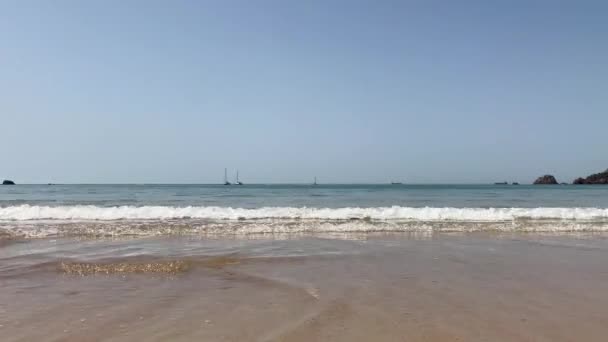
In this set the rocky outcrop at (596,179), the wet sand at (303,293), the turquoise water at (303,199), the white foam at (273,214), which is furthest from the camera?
the rocky outcrop at (596,179)

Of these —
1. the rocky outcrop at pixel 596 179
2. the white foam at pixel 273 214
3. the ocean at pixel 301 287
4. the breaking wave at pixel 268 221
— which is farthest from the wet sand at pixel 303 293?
the rocky outcrop at pixel 596 179

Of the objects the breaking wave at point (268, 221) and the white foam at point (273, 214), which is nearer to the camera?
the breaking wave at point (268, 221)

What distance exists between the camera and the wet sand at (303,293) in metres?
3.86

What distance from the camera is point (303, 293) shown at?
5223mm

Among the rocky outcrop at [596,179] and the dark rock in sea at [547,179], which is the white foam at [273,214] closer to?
the rocky outcrop at [596,179]

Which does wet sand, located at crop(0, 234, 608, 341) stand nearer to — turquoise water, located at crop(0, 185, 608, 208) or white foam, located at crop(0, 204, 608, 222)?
white foam, located at crop(0, 204, 608, 222)

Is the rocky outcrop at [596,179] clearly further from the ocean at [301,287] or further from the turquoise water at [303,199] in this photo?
the ocean at [301,287]

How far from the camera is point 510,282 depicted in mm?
5875

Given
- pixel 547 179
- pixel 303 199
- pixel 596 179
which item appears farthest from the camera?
pixel 547 179

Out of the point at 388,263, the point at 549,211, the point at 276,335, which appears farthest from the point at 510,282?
the point at 549,211

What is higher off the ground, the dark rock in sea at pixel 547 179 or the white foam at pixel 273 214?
the dark rock in sea at pixel 547 179

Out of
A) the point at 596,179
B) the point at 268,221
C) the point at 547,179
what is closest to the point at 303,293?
the point at 268,221

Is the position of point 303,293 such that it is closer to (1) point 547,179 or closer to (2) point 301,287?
(2) point 301,287

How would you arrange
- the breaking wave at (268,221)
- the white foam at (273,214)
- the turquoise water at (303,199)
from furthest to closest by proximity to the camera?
the turquoise water at (303,199) < the white foam at (273,214) < the breaking wave at (268,221)
